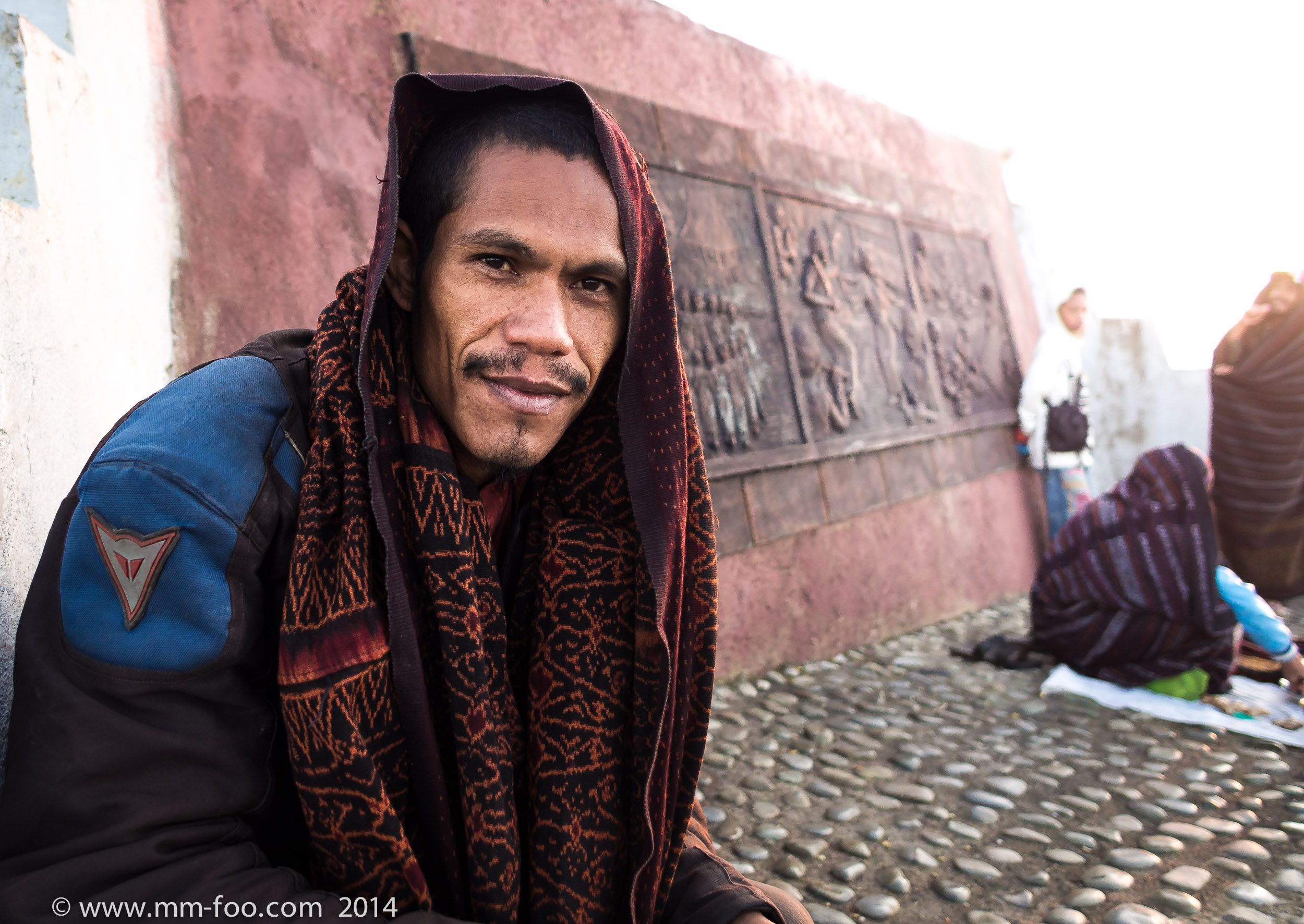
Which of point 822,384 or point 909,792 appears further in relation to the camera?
point 822,384

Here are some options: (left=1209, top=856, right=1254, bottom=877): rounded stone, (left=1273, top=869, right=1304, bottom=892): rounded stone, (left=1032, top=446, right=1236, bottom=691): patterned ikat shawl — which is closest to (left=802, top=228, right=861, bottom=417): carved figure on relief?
(left=1032, top=446, right=1236, bottom=691): patterned ikat shawl

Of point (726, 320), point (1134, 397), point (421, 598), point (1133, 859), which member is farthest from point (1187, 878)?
point (1134, 397)

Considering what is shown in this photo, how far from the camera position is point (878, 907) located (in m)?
2.25

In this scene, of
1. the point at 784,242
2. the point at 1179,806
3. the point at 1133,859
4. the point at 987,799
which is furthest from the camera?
the point at 784,242

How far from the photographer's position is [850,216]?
572 centimetres

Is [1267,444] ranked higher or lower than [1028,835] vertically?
higher

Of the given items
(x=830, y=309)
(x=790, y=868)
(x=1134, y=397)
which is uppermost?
(x=830, y=309)

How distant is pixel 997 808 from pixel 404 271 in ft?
9.11

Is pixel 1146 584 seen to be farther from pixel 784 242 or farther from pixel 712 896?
pixel 712 896

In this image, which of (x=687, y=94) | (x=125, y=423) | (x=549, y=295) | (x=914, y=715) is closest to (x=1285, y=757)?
(x=914, y=715)

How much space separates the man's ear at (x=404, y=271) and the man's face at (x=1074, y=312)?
23.3 feet

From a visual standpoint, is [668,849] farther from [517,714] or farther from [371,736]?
[371,736]

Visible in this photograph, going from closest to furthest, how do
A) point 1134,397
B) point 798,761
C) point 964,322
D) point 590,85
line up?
point 798,761
point 590,85
point 964,322
point 1134,397

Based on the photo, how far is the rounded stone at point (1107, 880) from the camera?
231 centimetres
